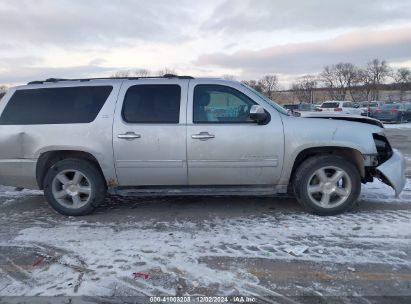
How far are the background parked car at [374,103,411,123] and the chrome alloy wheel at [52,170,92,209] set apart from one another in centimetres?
2765

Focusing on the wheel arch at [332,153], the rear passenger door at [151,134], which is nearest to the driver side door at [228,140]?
the rear passenger door at [151,134]

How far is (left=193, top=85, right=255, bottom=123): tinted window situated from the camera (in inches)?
213

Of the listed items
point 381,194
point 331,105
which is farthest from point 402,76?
point 381,194

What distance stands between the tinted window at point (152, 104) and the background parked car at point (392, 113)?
88.5ft

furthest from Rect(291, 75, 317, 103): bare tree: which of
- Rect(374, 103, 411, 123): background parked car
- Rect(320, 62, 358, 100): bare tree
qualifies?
Rect(374, 103, 411, 123): background parked car

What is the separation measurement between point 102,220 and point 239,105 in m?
2.40

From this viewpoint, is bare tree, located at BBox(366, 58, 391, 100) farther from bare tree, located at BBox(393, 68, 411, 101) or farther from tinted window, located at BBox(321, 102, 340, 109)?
tinted window, located at BBox(321, 102, 340, 109)

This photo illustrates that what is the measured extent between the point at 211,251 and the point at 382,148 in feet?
9.52

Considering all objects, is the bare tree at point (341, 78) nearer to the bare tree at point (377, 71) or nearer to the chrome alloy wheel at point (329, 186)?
the bare tree at point (377, 71)

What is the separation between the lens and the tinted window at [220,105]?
5.40 meters

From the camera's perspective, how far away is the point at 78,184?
562 centimetres

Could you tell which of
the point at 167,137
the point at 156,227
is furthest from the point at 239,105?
the point at 156,227

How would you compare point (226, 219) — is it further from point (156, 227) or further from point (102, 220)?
point (102, 220)

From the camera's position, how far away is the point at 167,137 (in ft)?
17.6
